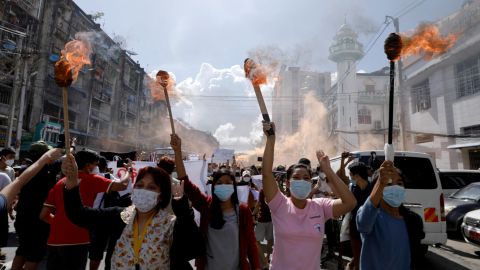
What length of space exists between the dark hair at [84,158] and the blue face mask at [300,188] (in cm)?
268

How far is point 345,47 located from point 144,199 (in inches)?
2436

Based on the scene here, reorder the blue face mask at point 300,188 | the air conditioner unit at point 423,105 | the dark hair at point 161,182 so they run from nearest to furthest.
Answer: the dark hair at point 161,182 < the blue face mask at point 300,188 < the air conditioner unit at point 423,105

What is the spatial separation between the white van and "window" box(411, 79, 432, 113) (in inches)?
850

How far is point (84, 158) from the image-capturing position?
4.20m

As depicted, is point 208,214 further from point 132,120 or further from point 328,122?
point 328,122

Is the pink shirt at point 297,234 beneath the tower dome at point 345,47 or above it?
beneath

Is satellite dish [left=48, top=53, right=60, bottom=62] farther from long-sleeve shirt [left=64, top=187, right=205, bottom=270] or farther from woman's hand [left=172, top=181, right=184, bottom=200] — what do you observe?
long-sleeve shirt [left=64, top=187, right=205, bottom=270]

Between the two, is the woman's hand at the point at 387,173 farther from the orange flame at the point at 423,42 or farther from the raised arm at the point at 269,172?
the orange flame at the point at 423,42

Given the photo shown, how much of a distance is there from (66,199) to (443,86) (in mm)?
26262

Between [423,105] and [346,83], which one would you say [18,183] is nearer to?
[423,105]

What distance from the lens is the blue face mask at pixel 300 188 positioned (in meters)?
3.11

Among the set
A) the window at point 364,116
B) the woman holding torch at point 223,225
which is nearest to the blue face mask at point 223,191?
the woman holding torch at point 223,225

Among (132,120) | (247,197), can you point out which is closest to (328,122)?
(132,120)

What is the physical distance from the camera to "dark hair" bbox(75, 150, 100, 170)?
4.17 meters
